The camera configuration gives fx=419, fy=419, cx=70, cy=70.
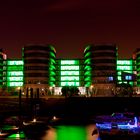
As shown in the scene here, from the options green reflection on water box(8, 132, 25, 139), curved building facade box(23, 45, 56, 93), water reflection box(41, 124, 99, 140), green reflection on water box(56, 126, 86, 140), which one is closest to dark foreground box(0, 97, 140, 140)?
green reflection on water box(56, 126, 86, 140)

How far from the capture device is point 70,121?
105562 mm

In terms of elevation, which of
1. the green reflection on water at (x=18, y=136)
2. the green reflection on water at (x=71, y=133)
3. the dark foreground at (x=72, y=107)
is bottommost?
the green reflection on water at (x=71, y=133)

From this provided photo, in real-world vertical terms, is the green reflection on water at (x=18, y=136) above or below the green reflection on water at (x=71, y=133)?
above

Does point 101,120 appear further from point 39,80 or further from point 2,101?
point 39,80

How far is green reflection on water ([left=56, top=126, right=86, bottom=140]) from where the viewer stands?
76.4 metres

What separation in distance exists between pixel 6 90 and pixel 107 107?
79.7 metres

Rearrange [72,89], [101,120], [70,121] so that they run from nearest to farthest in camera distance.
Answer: [101,120] → [70,121] → [72,89]

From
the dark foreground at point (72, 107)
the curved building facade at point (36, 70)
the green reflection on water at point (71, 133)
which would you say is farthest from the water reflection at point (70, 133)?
the curved building facade at point (36, 70)

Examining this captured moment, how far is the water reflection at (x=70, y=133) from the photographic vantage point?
2947 inches

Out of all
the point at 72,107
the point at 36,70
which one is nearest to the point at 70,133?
the point at 72,107

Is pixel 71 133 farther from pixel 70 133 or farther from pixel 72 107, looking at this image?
pixel 72 107

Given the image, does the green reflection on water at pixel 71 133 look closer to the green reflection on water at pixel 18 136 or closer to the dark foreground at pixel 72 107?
the green reflection on water at pixel 18 136

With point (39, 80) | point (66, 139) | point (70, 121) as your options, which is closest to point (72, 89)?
point (39, 80)

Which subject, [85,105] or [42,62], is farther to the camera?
[42,62]
